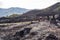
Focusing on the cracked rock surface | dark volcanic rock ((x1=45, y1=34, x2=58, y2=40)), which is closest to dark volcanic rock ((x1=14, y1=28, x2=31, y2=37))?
the cracked rock surface

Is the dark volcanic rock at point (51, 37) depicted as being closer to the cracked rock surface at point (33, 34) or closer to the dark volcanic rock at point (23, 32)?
the cracked rock surface at point (33, 34)

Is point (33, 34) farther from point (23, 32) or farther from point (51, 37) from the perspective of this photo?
point (51, 37)

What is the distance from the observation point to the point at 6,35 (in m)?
53.7

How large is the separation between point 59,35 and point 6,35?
1660cm

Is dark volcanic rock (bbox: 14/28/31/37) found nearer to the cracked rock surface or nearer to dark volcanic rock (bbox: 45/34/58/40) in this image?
the cracked rock surface

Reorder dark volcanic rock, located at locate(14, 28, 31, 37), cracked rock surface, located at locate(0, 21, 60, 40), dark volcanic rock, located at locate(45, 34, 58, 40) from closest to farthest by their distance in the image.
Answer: dark volcanic rock, located at locate(45, 34, 58, 40)
cracked rock surface, located at locate(0, 21, 60, 40)
dark volcanic rock, located at locate(14, 28, 31, 37)

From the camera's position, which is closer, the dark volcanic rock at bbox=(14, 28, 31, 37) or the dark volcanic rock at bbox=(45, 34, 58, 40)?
the dark volcanic rock at bbox=(45, 34, 58, 40)

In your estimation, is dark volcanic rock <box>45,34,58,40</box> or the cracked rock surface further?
the cracked rock surface

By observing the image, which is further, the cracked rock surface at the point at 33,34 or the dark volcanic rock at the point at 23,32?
the dark volcanic rock at the point at 23,32

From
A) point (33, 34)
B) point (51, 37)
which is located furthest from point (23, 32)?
point (51, 37)

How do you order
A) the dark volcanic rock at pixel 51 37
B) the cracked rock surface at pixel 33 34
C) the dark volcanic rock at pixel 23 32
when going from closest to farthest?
the dark volcanic rock at pixel 51 37
the cracked rock surface at pixel 33 34
the dark volcanic rock at pixel 23 32

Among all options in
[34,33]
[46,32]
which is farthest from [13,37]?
[46,32]

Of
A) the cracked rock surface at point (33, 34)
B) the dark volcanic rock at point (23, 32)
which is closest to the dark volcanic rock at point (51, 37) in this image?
the cracked rock surface at point (33, 34)

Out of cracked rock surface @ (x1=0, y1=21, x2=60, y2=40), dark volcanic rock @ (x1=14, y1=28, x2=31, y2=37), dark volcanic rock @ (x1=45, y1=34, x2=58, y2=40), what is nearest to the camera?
dark volcanic rock @ (x1=45, y1=34, x2=58, y2=40)
